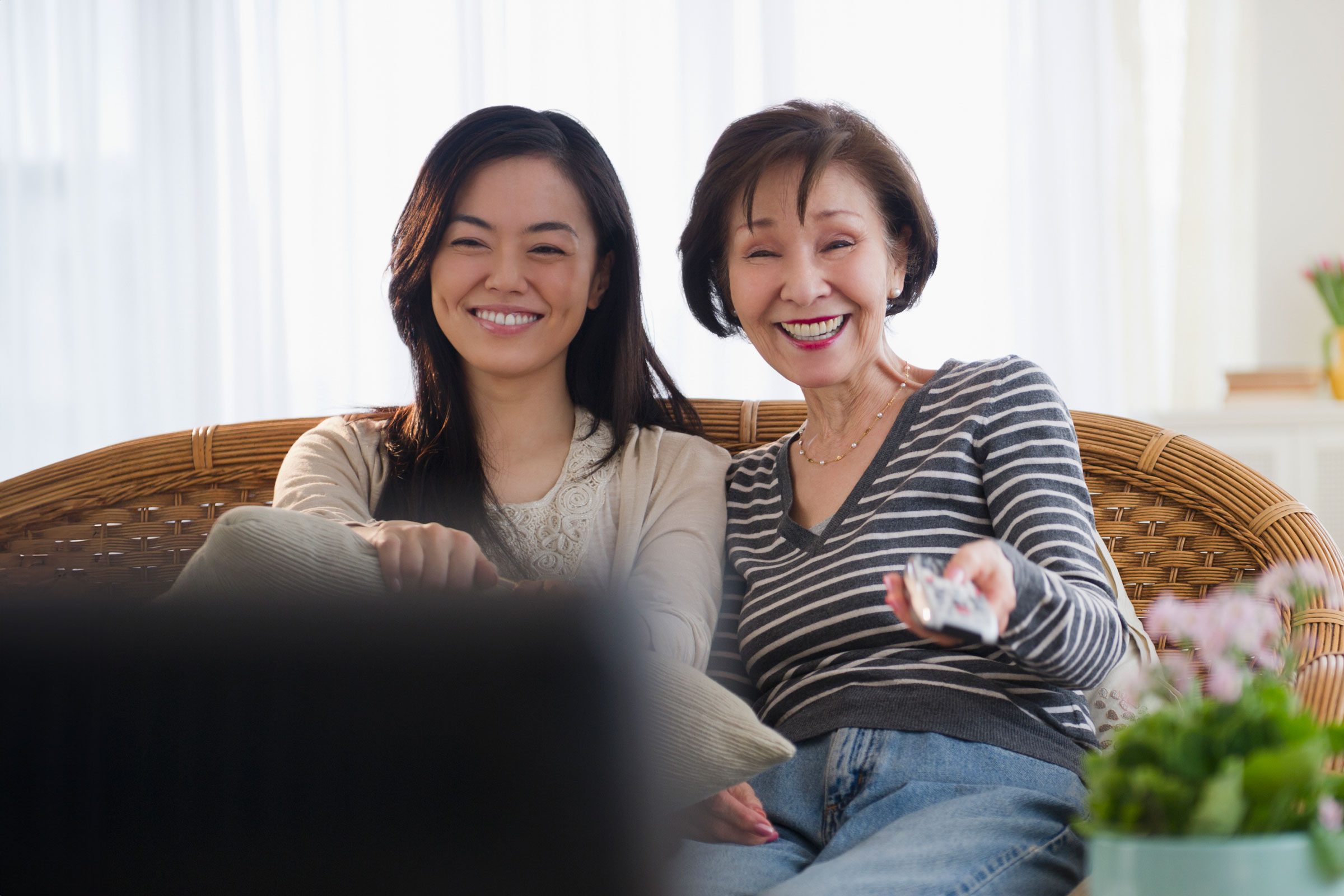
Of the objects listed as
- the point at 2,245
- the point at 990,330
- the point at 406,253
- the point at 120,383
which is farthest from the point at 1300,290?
the point at 2,245

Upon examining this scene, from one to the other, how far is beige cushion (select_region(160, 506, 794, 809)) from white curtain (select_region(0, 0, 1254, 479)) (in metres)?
2.27

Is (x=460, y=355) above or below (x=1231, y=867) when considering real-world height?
above

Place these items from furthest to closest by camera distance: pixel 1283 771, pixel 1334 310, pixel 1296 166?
pixel 1296 166 → pixel 1334 310 → pixel 1283 771

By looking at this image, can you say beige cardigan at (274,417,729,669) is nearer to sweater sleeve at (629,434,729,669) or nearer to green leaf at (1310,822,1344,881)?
sweater sleeve at (629,434,729,669)

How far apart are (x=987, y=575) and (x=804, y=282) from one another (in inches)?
19.7

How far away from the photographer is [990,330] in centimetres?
302

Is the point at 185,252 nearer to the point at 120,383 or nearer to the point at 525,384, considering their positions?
the point at 120,383

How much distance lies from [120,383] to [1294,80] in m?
3.50

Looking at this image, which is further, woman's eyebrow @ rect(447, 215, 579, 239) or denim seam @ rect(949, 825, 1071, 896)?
woman's eyebrow @ rect(447, 215, 579, 239)

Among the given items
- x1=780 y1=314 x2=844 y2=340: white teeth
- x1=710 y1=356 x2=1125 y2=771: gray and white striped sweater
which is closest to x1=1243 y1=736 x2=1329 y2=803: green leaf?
x1=710 y1=356 x2=1125 y2=771: gray and white striped sweater

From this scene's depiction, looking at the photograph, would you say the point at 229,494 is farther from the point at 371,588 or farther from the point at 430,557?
the point at 371,588

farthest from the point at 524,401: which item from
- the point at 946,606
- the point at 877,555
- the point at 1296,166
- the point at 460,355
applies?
the point at 1296,166

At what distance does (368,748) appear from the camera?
1.21 feet

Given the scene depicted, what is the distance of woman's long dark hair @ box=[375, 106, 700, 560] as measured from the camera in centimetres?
129
